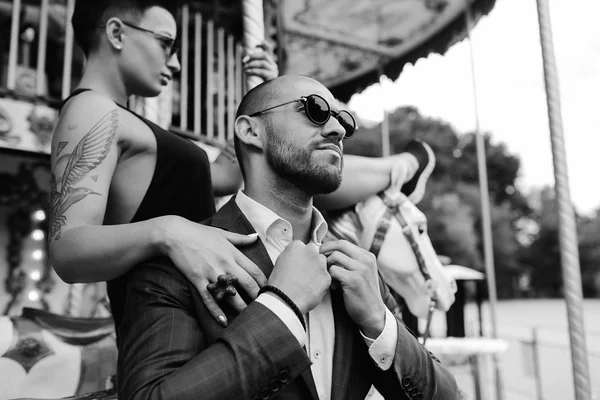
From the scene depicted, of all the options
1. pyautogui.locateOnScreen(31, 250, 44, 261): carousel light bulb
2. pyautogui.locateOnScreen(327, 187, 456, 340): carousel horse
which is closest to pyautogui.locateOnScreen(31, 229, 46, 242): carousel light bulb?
pyautogui.locateOnScreen(31, 250, 44, 261): carousel light bulb

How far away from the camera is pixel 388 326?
132 cm

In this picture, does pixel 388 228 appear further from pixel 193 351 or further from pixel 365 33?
pixel 365 33

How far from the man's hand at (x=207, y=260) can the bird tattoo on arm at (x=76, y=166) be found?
38 cm

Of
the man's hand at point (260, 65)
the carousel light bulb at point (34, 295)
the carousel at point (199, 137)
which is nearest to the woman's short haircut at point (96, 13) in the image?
the man's hand at point (260, 65)

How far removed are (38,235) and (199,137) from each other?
71.1 inches

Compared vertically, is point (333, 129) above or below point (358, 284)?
above

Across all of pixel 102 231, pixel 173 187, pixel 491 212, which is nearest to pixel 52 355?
pixel 173 187

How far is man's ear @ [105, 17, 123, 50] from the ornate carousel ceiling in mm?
3411

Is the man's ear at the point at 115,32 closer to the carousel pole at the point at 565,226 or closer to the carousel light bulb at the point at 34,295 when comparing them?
the carousel pole at the point at 565,226

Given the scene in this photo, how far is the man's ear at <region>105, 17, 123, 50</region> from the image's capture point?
1834 millimetres

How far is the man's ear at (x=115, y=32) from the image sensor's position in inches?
72.2

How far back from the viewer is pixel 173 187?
73.4 inches

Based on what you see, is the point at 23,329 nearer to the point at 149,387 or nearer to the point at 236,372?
the point at 149,387

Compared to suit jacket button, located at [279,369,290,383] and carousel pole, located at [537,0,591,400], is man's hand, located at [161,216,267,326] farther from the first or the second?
carousel pole, located at [537,0,591,400]
